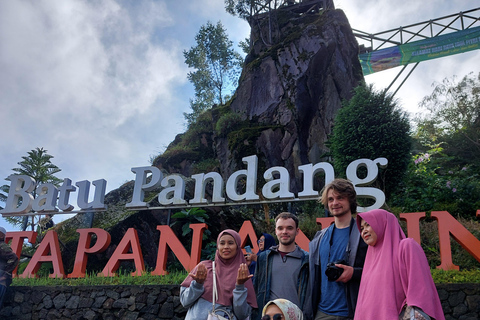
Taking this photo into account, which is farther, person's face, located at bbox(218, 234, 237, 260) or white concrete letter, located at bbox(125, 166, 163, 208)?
white concrete letter, located at bbox(125, 166, 163, 208)

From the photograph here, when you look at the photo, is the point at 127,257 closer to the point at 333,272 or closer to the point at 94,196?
the point at 94,196

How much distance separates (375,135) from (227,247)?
884 centimetres

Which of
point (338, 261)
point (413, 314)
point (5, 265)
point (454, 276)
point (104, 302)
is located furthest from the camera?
point (5, 265)

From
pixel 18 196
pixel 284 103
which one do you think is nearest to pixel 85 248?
pixel 18 196

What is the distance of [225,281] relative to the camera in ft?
12.1

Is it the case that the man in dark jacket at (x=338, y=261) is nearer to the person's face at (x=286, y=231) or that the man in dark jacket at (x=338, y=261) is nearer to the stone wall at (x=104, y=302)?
the person's face at (x=286, y=231)

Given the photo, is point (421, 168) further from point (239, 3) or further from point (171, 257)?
point (239, 3)

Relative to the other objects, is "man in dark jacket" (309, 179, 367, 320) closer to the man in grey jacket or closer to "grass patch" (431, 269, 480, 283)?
the man in grey jacket

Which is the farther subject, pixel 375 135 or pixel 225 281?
pixel 375 135

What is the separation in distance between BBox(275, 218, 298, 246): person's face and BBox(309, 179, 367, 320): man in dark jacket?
256 mm

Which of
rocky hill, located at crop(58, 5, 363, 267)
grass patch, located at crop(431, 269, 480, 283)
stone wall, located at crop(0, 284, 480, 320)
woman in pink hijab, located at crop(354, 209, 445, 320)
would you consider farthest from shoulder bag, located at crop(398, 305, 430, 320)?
rocky hill, located at crop(58, 5, 363, 267)

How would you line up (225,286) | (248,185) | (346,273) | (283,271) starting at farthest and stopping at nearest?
(248,185) < (283,271) < (225,286) < (346,273)

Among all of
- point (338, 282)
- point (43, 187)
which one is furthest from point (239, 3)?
point (338, 282)

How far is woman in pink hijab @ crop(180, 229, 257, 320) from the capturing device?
11.5 ft
